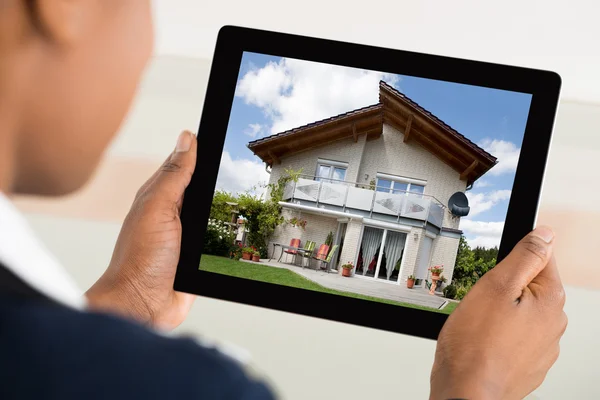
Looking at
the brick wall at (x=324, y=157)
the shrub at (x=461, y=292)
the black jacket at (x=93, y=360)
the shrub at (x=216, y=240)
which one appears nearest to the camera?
the black jacket at (x=93, y=360)

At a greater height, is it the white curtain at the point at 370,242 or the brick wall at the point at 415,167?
the brick wall at the point at 415,167

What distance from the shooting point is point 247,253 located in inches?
63.5

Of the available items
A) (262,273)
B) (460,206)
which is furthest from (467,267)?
(262,273)

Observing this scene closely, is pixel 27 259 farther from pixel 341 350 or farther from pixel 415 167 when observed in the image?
pixel 341 350

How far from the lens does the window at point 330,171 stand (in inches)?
63.9

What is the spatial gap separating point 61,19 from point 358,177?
3.79ft

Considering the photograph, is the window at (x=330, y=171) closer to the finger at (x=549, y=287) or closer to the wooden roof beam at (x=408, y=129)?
the wooden roof beam at (x=408, y=129)

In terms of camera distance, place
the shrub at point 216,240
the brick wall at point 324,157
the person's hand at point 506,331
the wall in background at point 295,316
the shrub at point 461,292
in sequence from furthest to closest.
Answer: the wall in background at point 295,316
the brick wall at point 324,157
the shrub at point 216,240
the shrub at point 461,292
the person's hand at point 506,331

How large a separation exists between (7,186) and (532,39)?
5.38m

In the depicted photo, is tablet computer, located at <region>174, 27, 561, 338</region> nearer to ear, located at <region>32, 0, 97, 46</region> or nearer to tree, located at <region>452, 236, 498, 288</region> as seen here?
tree, located at <region>452, 236, 498, 288</region>

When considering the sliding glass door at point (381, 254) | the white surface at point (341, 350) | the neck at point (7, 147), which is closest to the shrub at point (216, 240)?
the sliding glass door at point (381, 254)

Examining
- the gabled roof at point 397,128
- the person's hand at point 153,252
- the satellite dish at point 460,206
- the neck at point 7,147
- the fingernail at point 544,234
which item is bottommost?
the person's hand at point 153,252

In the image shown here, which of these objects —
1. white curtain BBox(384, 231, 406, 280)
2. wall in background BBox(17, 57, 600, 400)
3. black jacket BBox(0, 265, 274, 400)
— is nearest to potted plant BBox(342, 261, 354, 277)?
white curtain BBox(384, 231, 406, 280)

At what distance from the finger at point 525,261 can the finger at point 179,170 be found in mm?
803
